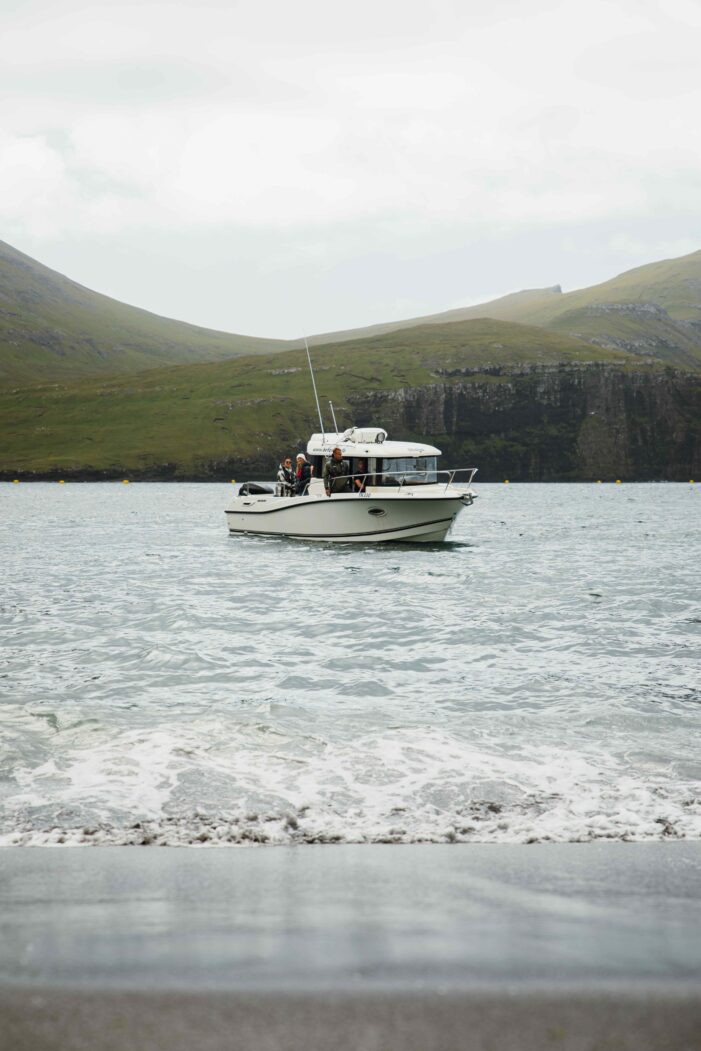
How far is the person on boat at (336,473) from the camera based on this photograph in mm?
42344

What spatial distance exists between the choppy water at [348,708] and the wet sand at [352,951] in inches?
42.1

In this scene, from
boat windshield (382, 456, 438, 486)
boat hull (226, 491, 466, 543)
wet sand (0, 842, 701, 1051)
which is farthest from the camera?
boat hull (226, 491, 466, 543)

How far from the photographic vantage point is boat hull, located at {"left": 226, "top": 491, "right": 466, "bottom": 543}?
43.5 m

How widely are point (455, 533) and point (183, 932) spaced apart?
56.6 meters

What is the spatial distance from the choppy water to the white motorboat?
9.30m

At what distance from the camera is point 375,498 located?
43250 mm

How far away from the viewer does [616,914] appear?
603 cm

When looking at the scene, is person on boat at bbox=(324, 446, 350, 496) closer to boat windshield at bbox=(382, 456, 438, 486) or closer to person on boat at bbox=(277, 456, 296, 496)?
boat windshield at bbox=(382, 456, 438, 486)

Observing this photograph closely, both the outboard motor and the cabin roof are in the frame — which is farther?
the outboard motor

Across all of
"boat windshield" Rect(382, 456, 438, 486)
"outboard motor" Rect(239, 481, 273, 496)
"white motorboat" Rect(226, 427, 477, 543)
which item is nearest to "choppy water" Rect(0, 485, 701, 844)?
"white motorboat" Rect(226, 427, 477, 543)

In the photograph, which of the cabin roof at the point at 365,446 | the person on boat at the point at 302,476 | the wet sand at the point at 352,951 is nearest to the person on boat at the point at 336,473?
the cabin roof at the point at 365,446

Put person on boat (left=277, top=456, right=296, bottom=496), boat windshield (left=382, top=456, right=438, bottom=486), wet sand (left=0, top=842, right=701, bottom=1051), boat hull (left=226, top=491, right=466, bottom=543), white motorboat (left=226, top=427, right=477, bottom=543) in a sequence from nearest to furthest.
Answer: wet sand (left=0, top=842, right=701, bottom=1051) < white motorboat (left=226, top=427, right=477, bottom=543) < boat windshield (left=382, top=456, right=438, bottom=486) < boat hull (left=226, top=491, right=466, bottom=543) < person on boat (left=277, top=456, right=296, bottom=496)

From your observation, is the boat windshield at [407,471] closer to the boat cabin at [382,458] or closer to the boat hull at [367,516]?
the boat cabin at [382,458]

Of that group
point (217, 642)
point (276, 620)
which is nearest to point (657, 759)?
point (217, 642)
